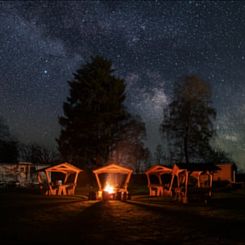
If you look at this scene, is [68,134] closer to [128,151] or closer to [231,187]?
[128,151]

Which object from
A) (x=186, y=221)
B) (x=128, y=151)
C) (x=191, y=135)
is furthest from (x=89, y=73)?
(x=186, y=221)

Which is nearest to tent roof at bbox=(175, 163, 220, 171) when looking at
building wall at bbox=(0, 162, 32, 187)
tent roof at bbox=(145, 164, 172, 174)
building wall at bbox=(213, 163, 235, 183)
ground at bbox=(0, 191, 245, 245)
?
tent roof at bbox=(145, 164, 172, 174)

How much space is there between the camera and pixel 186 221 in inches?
414

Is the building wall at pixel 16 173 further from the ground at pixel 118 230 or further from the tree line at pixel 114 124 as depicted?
the ground at pixel 118 230

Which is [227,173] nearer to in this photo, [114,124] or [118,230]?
[114,124]

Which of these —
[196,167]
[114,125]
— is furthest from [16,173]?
[196,167]

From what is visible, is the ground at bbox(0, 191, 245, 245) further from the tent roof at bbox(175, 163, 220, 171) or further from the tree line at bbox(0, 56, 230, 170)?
the tree line at bbox(0, 56, 230, 170)

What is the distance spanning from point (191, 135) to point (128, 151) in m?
8.11

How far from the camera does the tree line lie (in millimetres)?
36375

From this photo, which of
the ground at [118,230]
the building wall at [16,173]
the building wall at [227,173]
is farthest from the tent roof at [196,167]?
the building wall at [16,173]

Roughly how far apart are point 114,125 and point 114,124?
0.46ft

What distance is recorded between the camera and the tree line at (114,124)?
Answer: 3638cm

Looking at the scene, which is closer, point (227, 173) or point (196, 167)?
point (196, 167)

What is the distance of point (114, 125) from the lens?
3781cm
